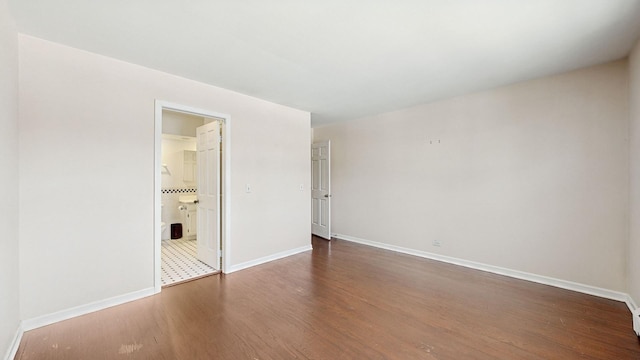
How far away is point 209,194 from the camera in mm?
3820

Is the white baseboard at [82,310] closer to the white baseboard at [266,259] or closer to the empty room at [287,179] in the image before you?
the empty room at [287,179]

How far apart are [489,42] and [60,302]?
14.7 ft

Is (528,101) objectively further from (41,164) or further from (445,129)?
(41,164)

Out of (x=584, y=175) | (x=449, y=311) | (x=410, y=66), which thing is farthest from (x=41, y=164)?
(x=584, y=175)

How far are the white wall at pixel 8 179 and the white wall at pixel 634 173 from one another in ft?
16.4

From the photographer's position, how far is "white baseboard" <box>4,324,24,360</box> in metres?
1.82

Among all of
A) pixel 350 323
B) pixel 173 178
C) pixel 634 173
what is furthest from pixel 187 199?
pixel 634 173

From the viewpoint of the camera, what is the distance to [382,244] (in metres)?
4.86

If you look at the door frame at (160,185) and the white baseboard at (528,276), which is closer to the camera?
the white baseboard at (528,276)

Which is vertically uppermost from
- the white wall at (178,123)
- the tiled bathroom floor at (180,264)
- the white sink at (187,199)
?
the white wall at (178,123)

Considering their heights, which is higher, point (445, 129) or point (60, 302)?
point (445, 129)

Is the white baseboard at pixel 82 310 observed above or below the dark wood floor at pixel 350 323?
above

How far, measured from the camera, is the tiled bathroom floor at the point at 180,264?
3363 mm

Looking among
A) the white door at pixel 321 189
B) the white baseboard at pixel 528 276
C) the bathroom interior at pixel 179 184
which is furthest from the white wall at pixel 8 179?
the white baseboard at pixel 528 276
